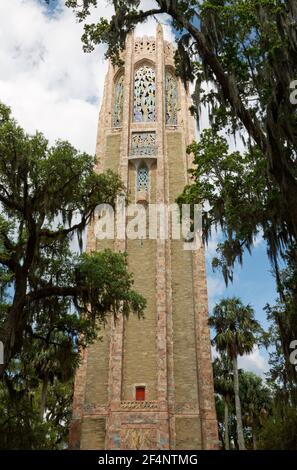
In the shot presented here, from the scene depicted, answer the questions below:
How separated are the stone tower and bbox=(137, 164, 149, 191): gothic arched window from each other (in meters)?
0.06

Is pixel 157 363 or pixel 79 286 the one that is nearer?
pixel 79 286

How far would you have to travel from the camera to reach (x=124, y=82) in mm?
33906

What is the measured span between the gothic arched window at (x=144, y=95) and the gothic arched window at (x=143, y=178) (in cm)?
418

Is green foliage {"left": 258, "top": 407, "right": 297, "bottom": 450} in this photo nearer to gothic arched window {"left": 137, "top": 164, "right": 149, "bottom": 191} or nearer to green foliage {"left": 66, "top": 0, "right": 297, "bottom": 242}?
green foliage {"left": 66, "top": 0, "right": 297, "bottom": 242}

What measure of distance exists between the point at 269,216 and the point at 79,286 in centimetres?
601

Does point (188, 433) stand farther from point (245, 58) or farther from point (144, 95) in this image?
point (144, 95)

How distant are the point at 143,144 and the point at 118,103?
16.6 ft

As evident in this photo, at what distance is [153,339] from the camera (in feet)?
78.7

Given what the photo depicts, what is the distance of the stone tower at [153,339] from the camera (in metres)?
21.4
